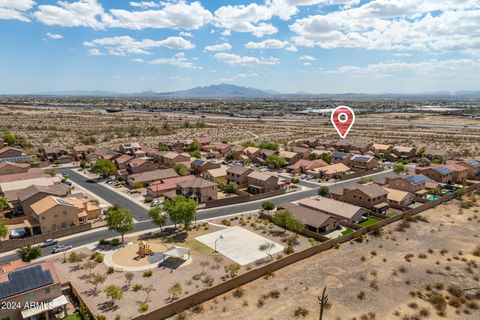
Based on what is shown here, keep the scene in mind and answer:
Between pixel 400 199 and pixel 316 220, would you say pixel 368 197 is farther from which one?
pixel 316 220

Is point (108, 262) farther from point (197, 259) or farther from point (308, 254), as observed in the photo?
point (308, 254)

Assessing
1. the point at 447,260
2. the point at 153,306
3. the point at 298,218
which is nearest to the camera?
the point at 153,306

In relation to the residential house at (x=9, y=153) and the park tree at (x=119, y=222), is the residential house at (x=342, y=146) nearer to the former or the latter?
the park tree at (x=119, y=222)

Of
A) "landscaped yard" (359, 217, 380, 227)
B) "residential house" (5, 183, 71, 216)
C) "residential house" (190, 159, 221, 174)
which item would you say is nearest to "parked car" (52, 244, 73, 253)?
"residential house" (5, 183, 71, 216)

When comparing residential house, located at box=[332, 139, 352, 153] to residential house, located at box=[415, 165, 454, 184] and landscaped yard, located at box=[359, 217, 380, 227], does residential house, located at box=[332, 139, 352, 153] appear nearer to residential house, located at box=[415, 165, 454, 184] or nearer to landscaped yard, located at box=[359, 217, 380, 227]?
residential house, located at box=[415, 165, 454, 184]

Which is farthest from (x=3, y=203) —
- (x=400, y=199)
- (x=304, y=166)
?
(x=400, y=199)

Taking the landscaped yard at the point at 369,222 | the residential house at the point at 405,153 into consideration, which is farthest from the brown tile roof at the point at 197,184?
the residential house at the point at 405,153

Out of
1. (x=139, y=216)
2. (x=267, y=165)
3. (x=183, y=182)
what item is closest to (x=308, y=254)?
(x=139, y=216)
